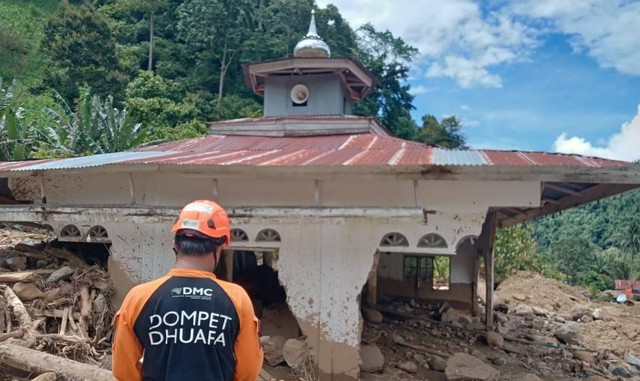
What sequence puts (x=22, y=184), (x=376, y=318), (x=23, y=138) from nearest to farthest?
(x=22, y=184) → (x=376, y=318) → (x=23, y=138)

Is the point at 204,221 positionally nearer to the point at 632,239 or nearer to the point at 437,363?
the point at 437,363

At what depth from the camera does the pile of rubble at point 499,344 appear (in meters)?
8.30

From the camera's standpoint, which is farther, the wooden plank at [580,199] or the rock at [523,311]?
the rock at [523,311]

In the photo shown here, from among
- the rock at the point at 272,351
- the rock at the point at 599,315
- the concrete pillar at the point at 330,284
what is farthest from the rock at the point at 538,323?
the rock at the point at 272,351

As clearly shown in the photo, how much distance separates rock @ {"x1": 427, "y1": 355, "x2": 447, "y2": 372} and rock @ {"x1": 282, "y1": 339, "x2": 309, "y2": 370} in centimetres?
210

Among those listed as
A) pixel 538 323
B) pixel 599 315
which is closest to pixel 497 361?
pixel 538 323

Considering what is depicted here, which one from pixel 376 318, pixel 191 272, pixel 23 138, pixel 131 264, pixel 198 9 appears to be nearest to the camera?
pixel 191 272

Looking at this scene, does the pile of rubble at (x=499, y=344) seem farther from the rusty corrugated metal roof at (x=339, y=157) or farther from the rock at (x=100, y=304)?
the rock at (x=100, y=304)

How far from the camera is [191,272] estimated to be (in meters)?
2.67

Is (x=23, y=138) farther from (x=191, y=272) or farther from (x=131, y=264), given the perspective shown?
(x=191, y=272)

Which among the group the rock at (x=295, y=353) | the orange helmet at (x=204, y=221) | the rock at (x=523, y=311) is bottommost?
the rock at (x=523, y=311)

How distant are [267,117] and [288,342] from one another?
6.02 meters

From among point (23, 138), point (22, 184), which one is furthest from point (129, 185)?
point (23, 138)

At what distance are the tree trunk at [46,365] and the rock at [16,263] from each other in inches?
121
